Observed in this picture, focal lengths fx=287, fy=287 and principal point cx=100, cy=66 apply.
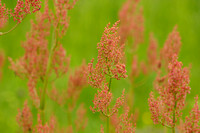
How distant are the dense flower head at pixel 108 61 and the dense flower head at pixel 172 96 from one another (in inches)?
13.6

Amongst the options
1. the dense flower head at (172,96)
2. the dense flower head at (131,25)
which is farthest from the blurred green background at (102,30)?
the dense flower head at (172,96)

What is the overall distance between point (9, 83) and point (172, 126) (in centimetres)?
695

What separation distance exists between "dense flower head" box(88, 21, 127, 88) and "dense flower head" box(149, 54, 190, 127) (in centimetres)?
34

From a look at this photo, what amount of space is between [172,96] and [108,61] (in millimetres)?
558

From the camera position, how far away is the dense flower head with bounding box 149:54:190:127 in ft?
6.90

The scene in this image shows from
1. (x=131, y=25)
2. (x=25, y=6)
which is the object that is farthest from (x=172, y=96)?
(x=131, y=25)

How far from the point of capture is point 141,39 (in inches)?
215

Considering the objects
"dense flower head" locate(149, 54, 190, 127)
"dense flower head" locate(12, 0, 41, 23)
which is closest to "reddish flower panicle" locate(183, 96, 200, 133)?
"dense flower head" locate(149, 54, 190, 127)

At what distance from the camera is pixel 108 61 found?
226 cm

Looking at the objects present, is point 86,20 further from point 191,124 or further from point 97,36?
point 191,124

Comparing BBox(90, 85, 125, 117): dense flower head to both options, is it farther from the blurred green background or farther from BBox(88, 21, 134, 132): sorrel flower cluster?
the blurred green background

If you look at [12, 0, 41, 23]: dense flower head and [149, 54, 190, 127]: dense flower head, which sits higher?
[12, 0, 41, 23]: dense flower head

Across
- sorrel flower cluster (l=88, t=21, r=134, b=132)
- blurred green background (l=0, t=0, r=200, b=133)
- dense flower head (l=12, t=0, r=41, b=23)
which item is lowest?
sorrel flower cluster (l=88, t=21, r=134, b=132)

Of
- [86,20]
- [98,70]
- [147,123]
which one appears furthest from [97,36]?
[98,70]
